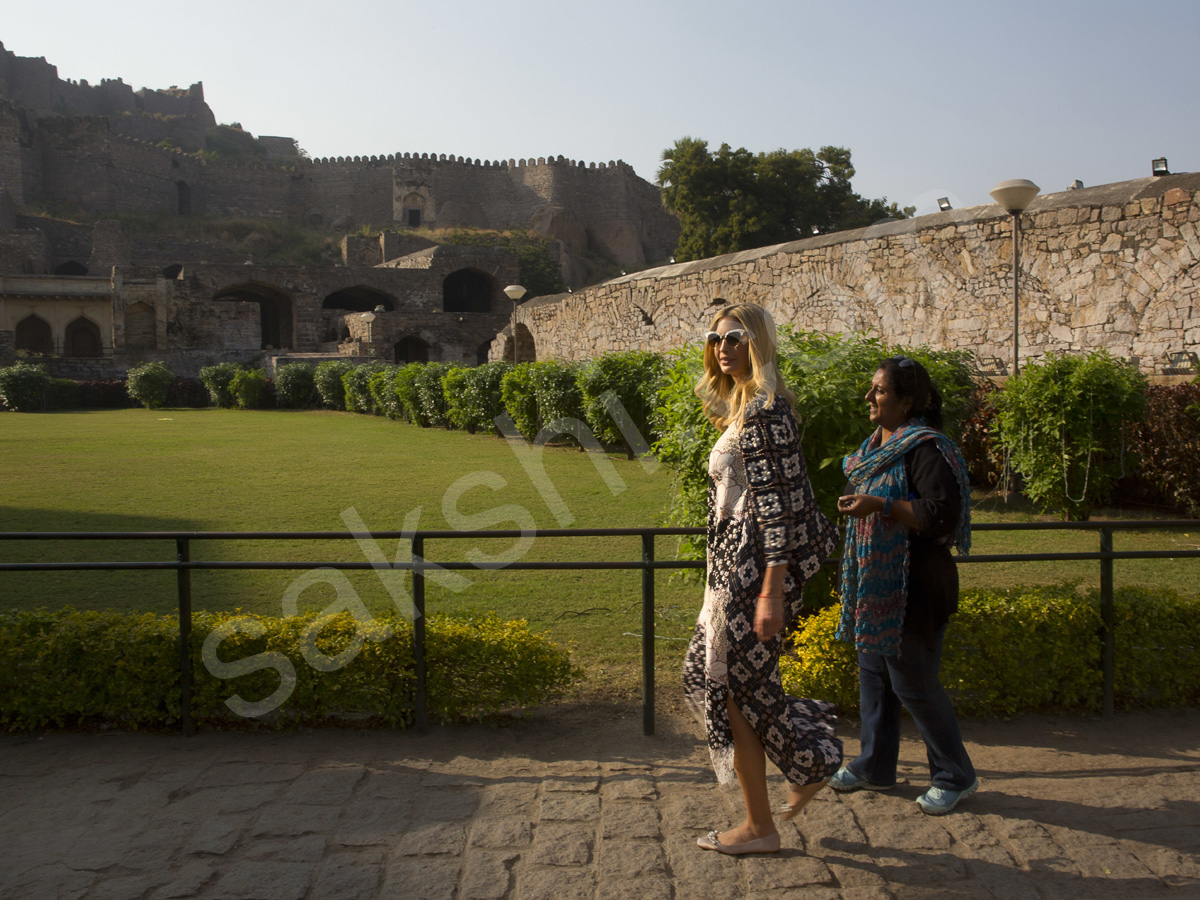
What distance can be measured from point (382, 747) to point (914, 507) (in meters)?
1.94

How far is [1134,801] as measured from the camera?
8.68 ft

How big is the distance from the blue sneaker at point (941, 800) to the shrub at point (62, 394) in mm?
25913

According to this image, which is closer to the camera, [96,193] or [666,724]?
[666,724]

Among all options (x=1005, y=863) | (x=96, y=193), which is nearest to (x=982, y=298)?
(x=1005, y=863)

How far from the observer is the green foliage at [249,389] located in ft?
79.2

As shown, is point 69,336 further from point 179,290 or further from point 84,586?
point 84,586

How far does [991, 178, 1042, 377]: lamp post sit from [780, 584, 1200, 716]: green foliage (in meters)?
5.07

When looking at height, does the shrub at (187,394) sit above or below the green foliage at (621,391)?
above

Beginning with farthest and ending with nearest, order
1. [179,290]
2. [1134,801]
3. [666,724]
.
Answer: [179,290] < [666,724] < [1134,801]

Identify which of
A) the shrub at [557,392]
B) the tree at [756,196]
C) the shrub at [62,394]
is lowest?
the shrub at [557,392]

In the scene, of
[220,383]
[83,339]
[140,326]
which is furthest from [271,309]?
[220,383]

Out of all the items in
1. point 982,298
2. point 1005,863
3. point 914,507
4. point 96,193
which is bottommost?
point 1005,863

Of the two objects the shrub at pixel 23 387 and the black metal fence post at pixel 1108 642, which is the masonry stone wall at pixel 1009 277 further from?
the shrub at pixel 23 387

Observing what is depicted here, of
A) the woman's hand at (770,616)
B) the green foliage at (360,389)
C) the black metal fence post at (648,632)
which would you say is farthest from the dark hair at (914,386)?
the green foliage at (360,389)
